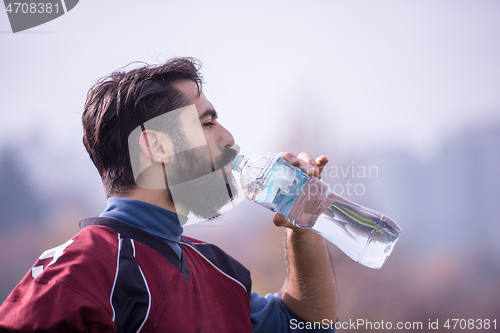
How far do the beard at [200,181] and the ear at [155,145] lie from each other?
0.02 meters

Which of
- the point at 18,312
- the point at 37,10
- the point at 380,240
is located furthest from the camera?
the point at 37,10

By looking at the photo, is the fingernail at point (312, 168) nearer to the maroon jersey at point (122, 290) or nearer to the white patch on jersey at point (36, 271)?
the maroon jersey at point (122, 290)

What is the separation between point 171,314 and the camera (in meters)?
0.71

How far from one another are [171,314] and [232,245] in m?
1.34

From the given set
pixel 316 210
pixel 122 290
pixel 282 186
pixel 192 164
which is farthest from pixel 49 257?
pixel 316 210

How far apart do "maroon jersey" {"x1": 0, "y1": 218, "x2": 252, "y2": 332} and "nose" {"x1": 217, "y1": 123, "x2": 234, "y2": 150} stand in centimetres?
31

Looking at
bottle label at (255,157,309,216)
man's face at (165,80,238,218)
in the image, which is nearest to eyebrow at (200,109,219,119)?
man's face at (165,80,238,218)

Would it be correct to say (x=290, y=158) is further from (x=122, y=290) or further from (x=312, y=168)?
(x=122, y=290)

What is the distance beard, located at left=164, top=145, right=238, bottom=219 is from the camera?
3.00 feet

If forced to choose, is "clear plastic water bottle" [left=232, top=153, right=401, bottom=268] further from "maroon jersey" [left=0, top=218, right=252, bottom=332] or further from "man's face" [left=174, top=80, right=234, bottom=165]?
"maroon jersey" [left=0, top=218, right=252, bottom=332]

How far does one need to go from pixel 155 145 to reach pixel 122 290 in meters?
0.39

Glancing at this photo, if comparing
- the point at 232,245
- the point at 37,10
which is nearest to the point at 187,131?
the point at 37,10

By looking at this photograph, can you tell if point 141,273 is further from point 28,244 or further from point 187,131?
point 28,244

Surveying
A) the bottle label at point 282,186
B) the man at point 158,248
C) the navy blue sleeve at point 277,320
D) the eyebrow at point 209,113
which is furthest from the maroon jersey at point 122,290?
the eyebrow at point 209,113
